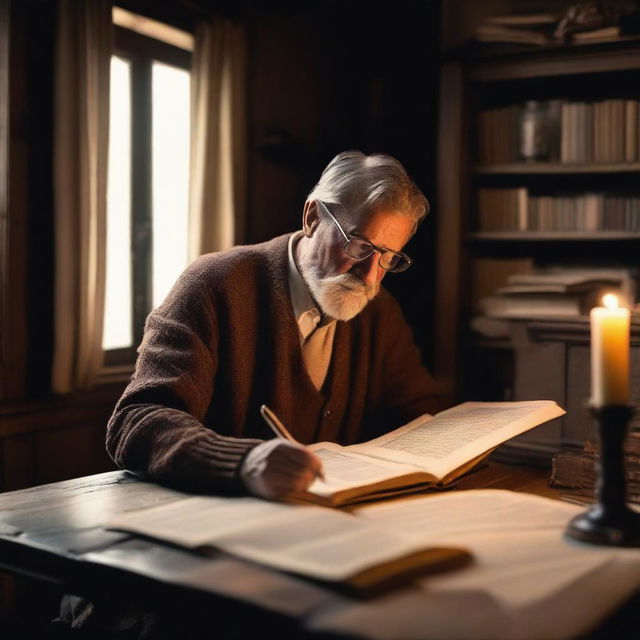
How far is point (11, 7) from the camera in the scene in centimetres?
218

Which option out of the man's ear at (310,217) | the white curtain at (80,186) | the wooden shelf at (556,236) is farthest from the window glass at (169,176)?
the man's ear at (310,217)

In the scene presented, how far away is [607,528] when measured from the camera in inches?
39.8

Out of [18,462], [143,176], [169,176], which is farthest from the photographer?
[169,176]

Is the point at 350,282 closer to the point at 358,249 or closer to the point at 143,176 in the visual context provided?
→ the point at 358,249

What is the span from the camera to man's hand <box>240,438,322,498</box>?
1.11 meters

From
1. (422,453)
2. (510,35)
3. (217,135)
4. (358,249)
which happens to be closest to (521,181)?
(510,35)

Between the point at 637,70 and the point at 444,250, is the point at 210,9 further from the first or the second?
the point at 637,70

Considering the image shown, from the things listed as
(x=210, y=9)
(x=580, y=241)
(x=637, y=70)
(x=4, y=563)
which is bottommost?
(x=4, y=563)

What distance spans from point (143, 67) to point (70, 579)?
7.15ft

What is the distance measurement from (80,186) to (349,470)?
146 cm

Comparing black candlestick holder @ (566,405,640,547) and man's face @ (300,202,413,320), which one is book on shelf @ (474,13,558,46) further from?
black candlestick holder @ (566,405,640,547)

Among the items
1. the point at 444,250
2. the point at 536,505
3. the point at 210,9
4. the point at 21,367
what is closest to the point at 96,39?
the point at 210,9

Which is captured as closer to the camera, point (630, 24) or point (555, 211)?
point (630, 24)

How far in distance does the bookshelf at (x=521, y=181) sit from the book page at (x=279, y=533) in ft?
6.27
